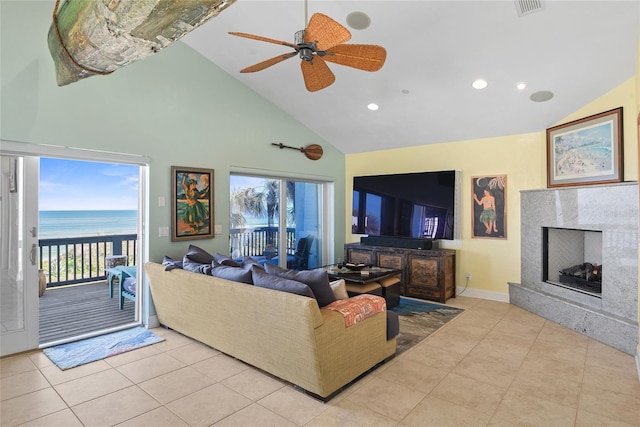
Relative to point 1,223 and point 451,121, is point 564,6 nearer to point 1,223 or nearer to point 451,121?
point 451,121

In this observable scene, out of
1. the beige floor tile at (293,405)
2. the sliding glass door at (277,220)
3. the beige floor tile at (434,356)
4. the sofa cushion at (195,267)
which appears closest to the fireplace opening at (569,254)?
the beige floor tile at (434,356)

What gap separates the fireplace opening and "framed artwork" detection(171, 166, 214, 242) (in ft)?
14.5

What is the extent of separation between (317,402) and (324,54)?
2506 mm

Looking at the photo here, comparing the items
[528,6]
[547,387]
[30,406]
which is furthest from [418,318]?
[30,406]

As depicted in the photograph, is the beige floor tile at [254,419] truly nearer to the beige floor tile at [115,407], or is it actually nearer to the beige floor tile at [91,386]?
the beige floor tile at [115,407]

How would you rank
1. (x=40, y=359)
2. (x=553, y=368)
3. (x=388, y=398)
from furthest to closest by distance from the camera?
(x=40, y=359) < (x=553, y=368) < (x=388, y=398)

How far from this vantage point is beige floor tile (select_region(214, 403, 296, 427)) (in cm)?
224

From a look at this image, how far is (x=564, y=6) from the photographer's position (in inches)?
113

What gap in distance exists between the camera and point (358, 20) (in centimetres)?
346

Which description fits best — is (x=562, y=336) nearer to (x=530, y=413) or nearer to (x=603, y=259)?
(x=603, y=259)

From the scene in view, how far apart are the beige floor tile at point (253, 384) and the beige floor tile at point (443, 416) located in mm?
1011

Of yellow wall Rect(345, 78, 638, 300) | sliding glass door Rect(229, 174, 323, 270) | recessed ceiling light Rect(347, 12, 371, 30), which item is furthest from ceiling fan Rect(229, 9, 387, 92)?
yellow wall Rect(345, 78, 638, 300)

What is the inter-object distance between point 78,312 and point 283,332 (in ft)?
11.5

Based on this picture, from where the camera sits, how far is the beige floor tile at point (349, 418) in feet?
7.35
